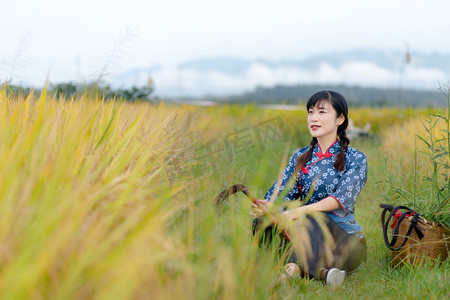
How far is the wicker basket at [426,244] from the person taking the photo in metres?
3.25

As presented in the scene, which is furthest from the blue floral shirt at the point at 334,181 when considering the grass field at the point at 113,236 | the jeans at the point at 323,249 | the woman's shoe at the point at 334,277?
the grass field at the point at 113,236

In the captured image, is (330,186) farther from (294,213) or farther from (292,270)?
(292,270)

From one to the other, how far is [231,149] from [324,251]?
97.1 inches

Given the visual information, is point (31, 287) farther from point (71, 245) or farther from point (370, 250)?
point (370, 250)

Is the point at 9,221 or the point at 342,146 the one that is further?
the point at 342,146

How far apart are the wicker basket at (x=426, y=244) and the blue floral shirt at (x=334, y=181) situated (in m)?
0.36

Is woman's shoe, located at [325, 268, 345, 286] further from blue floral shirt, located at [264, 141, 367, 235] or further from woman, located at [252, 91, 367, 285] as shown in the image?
blue floral shirt, located at [264, 141, 367, 235]

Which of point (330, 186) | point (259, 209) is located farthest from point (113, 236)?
point (330, 186)

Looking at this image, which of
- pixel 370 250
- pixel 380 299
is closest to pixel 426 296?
pixel 380 299

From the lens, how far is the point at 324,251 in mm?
3100

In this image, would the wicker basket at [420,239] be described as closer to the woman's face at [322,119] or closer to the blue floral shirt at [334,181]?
the blue floral shirt at [334,181]

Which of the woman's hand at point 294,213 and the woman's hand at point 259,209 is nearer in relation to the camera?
the woman's hand at point 259,209

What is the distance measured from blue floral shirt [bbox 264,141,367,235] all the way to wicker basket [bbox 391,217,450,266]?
361 mm

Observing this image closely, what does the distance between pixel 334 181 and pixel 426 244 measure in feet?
2.53
